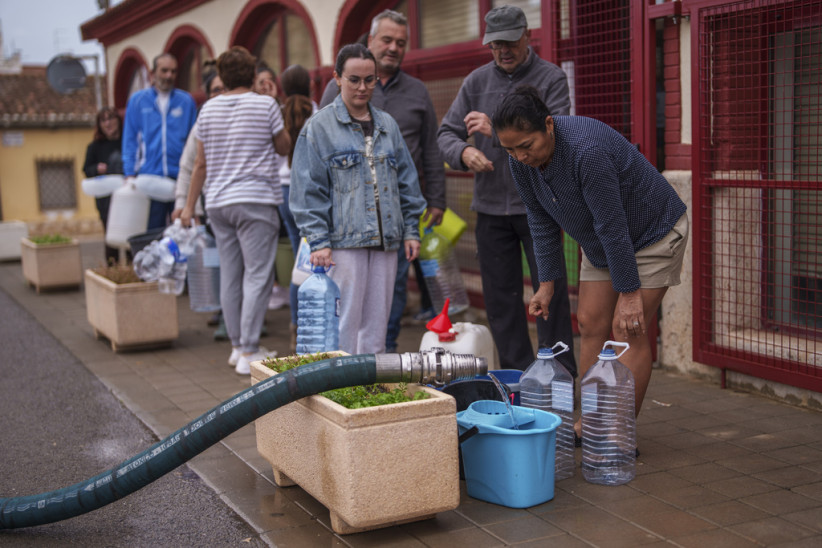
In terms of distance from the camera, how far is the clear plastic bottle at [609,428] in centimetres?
432

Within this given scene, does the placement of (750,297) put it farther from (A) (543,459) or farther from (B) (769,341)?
(A) (543,459)

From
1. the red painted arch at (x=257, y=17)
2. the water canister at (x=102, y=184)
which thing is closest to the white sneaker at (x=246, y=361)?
the water canister at (x=102, y=184)

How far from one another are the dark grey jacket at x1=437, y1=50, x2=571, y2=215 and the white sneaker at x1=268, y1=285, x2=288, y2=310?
4365mm

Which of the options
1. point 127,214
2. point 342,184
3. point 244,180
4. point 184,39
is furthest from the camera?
point 184,39

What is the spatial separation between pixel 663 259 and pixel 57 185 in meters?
27.8

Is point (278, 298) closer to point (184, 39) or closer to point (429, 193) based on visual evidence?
point (429, 193)

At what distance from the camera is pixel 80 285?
11828mm

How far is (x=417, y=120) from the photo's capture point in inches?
262

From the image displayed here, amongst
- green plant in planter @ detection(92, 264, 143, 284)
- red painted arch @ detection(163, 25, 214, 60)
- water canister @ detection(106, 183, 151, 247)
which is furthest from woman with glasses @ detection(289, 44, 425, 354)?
red painted arch @ detection(163, 25, 214, 60)

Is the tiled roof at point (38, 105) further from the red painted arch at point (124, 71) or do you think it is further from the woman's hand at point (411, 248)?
the woman's hand at point (411, 248)

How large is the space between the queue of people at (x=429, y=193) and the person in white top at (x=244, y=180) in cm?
1

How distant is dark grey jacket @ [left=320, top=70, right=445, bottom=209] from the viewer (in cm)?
660

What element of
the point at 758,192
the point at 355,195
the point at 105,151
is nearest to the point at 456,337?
the point at 355,195

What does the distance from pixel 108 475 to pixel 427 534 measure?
139 centimetres
